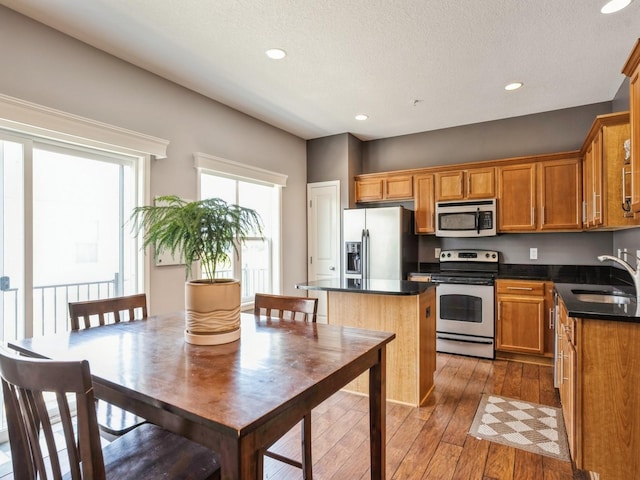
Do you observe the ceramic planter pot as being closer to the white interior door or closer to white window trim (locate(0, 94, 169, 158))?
white window trim (locate(0, 94, 169, 158))

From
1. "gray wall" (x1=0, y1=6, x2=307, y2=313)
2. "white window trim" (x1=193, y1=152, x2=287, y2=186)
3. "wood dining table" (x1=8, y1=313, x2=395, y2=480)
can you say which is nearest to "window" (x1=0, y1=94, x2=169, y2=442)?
"gray wall" (x1=0, y1=6, x2=307, y2=313)

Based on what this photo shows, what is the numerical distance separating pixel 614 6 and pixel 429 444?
296 cm

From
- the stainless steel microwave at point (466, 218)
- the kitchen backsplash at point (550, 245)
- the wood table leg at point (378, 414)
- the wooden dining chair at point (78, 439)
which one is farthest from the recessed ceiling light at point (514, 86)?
the wooden dining chair at point (78, 439)

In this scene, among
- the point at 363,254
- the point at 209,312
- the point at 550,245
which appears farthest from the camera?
the point at 363,254

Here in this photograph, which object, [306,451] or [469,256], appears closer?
[306,451]

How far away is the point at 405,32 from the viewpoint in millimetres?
2527

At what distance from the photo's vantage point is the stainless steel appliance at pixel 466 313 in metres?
3.83

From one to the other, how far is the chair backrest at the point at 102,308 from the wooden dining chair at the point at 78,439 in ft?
2.30

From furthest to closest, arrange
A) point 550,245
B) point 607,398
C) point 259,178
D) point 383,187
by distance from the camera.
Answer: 1. point 383,187
2. point 259,178
3. point 550,245
4. point 607,398

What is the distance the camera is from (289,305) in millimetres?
2064

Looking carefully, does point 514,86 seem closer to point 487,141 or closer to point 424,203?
point 487,141

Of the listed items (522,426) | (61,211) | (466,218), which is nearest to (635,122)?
(522,426)

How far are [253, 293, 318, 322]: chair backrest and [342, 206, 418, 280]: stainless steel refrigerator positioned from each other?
2.12 metres

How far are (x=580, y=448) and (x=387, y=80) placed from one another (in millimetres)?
3017
